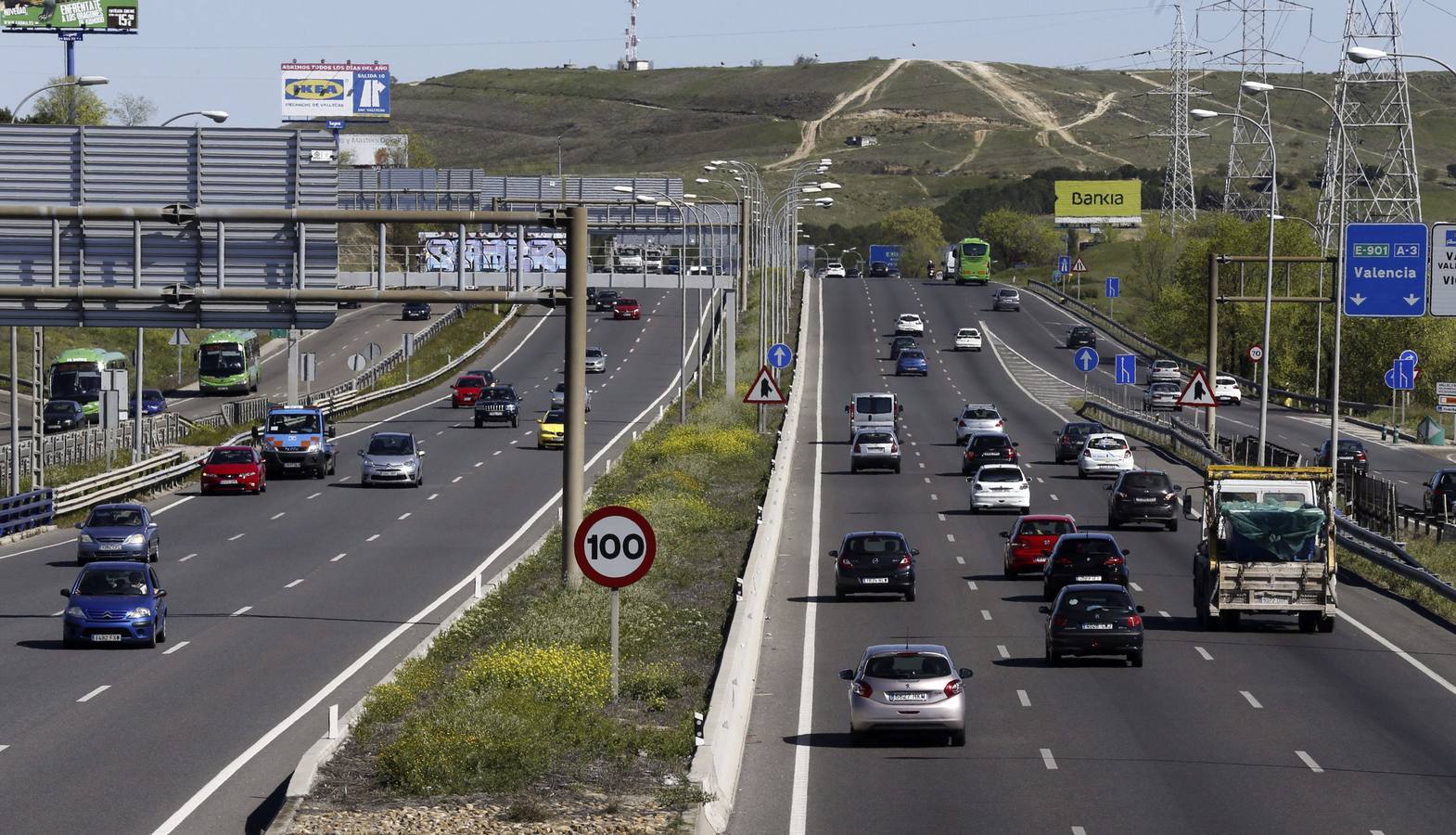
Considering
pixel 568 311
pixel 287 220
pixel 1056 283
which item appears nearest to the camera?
pixel 568 311

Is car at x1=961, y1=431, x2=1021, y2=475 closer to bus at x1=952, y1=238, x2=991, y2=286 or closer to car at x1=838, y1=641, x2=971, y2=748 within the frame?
car at x1=838, y1=641, x2=971, y2=748

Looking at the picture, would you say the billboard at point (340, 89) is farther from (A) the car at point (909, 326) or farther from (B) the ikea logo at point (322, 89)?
(A) the car at point (909, 326)

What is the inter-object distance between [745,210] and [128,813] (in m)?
62.7

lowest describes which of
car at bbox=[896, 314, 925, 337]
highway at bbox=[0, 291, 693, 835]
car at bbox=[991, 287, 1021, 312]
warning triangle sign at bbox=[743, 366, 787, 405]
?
highway at bbox=[0, 291, 693, 835]

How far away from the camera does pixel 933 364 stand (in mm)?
105625

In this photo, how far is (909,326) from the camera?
378 ft

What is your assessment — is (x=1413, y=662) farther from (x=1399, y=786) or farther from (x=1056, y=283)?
(x=1056, y=283)

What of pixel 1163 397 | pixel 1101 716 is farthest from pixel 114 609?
pixel 1163 397

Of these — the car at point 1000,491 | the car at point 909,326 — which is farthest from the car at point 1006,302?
the car at point 1000,491

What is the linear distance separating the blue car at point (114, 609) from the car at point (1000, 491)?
983 inches

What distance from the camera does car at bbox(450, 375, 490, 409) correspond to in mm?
85875

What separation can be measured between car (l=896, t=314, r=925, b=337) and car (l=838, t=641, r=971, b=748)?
92.6 m

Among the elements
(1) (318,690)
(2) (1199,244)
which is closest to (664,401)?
(2) (1199,244)

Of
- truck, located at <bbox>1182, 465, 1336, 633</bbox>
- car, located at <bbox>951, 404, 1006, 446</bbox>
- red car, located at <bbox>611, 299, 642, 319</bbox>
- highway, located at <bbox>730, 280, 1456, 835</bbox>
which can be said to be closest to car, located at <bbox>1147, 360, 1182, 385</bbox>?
car, located at <bbox>951, 404, 1006, 446</bbox>
